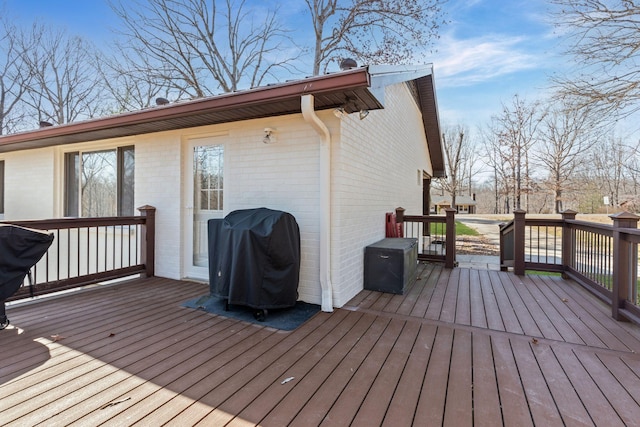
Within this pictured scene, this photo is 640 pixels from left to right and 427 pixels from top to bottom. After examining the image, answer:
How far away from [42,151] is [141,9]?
620 centimetres

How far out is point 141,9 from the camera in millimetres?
9453

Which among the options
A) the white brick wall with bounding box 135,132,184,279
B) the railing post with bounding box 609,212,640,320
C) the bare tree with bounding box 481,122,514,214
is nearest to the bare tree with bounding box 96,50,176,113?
the white brick wall with bounding box 135,132,184,279

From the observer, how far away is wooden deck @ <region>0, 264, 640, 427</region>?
173 centimetres

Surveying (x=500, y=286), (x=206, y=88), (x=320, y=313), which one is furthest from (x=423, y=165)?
(x=206, y=88)

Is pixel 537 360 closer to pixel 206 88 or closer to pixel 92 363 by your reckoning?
pixel 92 363

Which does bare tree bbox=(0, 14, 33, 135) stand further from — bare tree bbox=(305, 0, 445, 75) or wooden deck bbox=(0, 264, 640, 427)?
wooden deck bbox=(0, 264, 640, 427)

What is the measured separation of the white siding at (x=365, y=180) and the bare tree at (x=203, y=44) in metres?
6.60

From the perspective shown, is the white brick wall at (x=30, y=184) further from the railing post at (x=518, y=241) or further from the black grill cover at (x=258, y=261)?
the railing post at (x=518, y=241)

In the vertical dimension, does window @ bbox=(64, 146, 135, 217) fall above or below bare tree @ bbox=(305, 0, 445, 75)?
below

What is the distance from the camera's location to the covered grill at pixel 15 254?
2.64 m

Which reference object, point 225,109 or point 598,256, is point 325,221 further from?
point 598,256

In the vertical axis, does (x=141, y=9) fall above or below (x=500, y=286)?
above

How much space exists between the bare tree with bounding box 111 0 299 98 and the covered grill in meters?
9.61

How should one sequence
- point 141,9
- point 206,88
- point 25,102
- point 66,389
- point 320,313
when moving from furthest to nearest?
point 25,102 < point 206,88 < point 141,9 < point 320,313 < point 66,389
